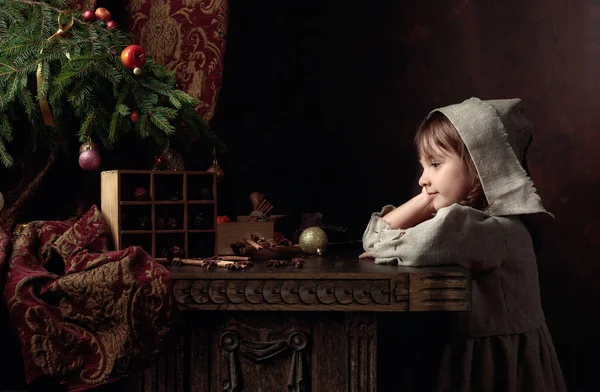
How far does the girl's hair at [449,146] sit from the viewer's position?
1714mm

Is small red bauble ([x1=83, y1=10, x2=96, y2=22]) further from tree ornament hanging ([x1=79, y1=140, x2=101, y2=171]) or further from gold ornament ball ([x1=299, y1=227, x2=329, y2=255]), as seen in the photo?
gold ornament ball ([x1=299, y1=227, x2=329, y2=255])

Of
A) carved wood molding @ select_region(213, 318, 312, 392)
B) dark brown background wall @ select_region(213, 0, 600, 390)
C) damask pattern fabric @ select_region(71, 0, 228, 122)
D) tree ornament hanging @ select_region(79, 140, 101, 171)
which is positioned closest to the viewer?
carved wood molding @ select_region(213, 318, 312, 392)

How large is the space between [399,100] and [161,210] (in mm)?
1087

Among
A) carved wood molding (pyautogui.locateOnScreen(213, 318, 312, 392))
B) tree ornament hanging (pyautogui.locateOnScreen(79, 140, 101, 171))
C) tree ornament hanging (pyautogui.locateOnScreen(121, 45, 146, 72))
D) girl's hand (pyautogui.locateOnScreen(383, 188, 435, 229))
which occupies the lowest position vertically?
carved wood molding (pyautogui.locateOnScreen(213, 318, 312, 392))

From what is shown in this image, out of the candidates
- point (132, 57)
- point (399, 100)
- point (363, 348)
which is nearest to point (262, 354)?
point (363, 348)

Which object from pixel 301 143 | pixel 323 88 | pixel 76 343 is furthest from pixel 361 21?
pixel 76 343

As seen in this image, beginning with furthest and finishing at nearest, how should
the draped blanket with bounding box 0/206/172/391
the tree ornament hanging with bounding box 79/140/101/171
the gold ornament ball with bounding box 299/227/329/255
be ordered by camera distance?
the gold ornament ball with bounding box 299/227/329/255 < the tree ornament hanging with bounding box 79/140/101/171 < the draped blanket with bounding box 0/206/172/391

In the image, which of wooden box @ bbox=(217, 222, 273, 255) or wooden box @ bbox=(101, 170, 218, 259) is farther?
wooden box @ bbox=(217, 222, 273, 255)

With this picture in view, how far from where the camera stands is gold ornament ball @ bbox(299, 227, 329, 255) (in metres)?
1.85

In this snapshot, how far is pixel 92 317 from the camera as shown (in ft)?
4.65

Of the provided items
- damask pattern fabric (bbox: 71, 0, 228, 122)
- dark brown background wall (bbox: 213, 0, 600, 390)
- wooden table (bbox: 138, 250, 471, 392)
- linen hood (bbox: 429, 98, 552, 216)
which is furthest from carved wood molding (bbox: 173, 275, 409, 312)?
dark brown background wall (bbox: 213, 0, 600, 390)

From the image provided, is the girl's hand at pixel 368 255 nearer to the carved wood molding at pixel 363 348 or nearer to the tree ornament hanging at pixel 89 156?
the carved wood molding at pixel 363 348

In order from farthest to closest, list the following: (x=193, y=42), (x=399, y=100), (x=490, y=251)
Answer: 1. (x=399, y=100)
2. (x=193, y=42)
3. (x=490, y=251)

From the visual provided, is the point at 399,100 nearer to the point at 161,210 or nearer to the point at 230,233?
the point at 230,233
